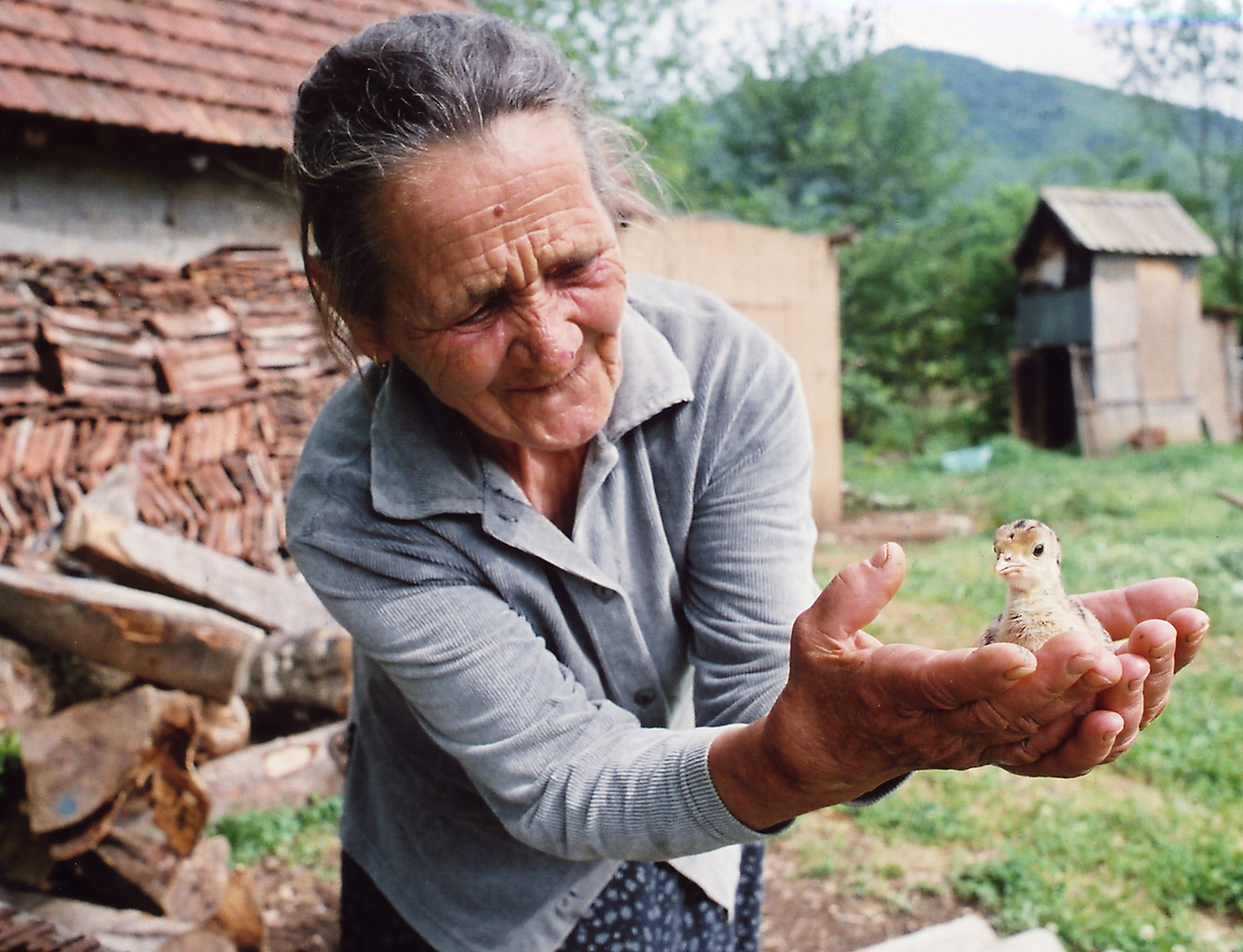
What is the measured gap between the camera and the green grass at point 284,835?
14.2 ft

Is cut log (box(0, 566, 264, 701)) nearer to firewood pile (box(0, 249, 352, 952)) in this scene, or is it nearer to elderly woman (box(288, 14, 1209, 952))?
firewood pile (box(0, 249, 352, 952))

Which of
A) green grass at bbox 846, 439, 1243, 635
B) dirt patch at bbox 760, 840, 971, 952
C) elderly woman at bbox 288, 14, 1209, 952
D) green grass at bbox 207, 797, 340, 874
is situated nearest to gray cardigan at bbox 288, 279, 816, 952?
elderly woman at bbox 288, 14, 1209, 952

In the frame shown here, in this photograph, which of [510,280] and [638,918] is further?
[638,918]

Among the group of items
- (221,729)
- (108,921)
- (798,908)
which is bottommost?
(798,908)

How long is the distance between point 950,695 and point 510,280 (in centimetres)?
94

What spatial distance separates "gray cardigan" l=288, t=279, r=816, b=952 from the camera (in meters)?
1.78

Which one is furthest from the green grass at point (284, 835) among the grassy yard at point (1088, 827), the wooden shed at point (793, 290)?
the wooden shed at point (793, 290)

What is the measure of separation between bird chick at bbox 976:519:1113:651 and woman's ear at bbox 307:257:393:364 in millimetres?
1161

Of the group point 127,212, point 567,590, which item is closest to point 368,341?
point 567,590

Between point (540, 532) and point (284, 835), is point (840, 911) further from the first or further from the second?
point (540, 532)

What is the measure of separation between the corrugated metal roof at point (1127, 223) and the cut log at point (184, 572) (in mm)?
18173

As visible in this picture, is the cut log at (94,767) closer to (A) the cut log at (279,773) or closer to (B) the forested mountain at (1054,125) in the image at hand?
(A) the cut log at (279,773)

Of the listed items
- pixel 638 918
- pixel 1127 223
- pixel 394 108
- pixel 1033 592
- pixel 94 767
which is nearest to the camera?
pixel 1033 592

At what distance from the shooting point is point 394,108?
158cm
